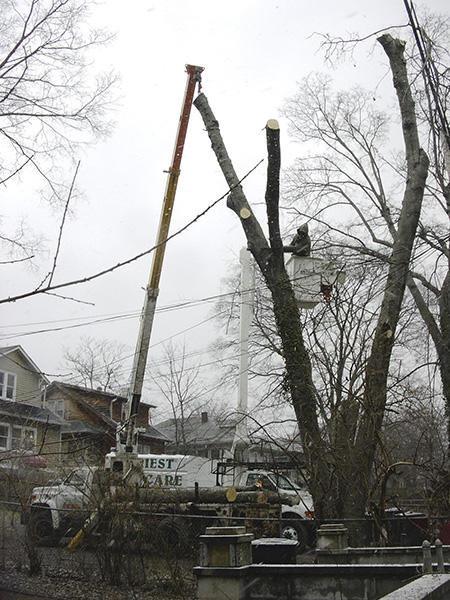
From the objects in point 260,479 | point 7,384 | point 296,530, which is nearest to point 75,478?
point 7,384

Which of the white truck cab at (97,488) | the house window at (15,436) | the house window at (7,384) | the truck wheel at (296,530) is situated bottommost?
the truck wheel at (296,530)

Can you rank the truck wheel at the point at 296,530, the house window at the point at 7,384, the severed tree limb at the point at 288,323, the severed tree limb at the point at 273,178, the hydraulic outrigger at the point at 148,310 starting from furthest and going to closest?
the truck wheel at the point at 296,530
the hydraulic outrigger at the point at 148,310
the house window at the point at 7,384
the severed tree limb at the point at 273,178
the severed tree limb at the point at 288,323

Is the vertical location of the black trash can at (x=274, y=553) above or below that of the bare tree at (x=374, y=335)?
below

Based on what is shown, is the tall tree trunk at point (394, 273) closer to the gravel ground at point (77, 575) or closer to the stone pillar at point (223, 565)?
the gravel ground at point (77, 575)

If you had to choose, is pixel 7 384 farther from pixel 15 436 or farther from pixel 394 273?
pixel 394 273

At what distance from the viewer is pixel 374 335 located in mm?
10578

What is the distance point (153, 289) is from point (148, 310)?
1.59ft

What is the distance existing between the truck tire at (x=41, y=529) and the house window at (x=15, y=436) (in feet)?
4.78

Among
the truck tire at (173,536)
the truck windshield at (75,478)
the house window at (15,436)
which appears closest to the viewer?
the truck tire at (173,536)

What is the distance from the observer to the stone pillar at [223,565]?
6.32m

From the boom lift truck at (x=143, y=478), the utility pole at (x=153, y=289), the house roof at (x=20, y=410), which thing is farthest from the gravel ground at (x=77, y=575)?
the house roof at (x=20, y=410)

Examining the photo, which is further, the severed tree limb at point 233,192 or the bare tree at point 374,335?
the severed tree limb at point 233,192

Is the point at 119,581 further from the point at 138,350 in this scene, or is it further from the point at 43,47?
the point at 43,47

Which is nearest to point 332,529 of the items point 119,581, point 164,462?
point 119,581
